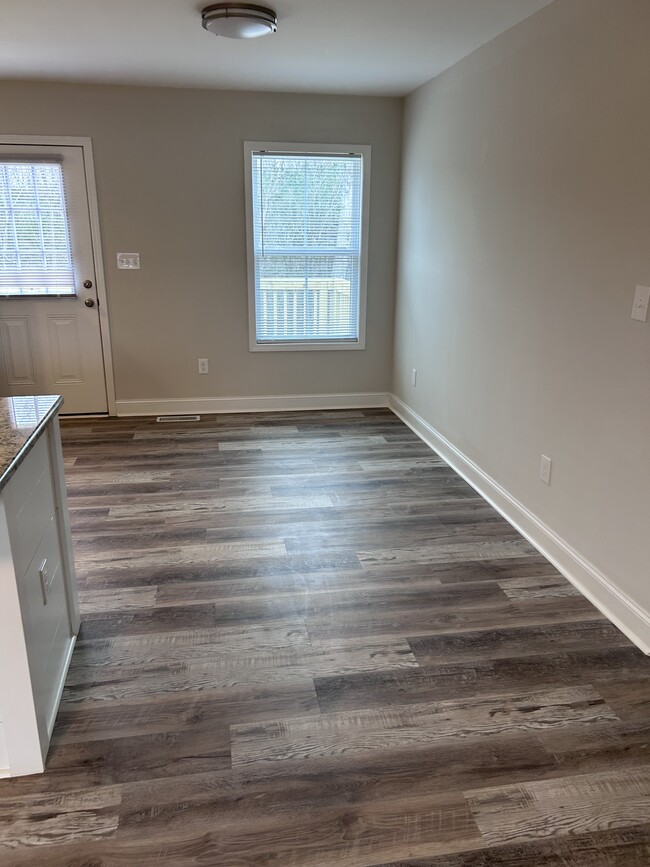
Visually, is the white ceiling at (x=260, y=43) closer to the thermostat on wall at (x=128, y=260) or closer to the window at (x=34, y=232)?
the window at (x=34, y=232)

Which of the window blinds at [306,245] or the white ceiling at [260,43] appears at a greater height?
the white ceiling at [260,43]

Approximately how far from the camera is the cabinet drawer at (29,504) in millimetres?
1526

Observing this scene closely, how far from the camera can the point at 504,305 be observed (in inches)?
127

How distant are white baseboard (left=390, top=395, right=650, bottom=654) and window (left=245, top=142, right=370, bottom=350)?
1.52m

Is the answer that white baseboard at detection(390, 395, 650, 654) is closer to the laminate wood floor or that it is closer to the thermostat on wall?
the laminate wood floor

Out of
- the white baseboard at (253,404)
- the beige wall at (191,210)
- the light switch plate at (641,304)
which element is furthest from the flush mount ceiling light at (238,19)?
the white baseboard at (253,404)

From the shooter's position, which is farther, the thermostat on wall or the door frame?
the thermostat on wall

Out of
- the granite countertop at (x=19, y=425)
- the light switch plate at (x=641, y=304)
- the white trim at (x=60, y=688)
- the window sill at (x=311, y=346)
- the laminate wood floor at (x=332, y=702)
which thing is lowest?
the laminate wood floor at (x=332, y=702)

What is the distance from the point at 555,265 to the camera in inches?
108

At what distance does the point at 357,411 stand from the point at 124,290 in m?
2.11

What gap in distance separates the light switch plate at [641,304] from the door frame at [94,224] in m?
3.76

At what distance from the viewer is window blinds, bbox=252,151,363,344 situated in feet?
15.3

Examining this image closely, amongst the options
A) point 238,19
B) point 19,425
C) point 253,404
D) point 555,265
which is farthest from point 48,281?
point 555,265

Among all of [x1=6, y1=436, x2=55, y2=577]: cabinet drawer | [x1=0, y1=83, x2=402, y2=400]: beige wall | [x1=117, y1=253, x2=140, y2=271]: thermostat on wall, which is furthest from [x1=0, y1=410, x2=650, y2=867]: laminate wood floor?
[x1=117, y1=253, x2=140, y2=271]: thermostat on wall
